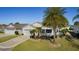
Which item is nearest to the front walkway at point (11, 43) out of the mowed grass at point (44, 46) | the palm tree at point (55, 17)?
the mowed grass at point (44, 46)

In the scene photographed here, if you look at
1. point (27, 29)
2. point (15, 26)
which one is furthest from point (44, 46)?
point (15, 26)

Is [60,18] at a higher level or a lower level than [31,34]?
higher

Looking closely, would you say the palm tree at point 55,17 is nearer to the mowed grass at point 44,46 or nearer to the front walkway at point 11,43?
the mowed grass at point 44,46

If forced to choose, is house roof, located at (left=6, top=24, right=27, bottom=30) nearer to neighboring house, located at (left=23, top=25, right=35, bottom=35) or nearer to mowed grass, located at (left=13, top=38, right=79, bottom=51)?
neighboring house, located at (left=23, top=25, right=35, bottom=35)

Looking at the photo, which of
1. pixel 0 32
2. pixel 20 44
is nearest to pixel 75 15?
pixel 20 44

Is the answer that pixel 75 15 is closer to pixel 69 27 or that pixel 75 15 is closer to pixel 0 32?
pixel 69 27
